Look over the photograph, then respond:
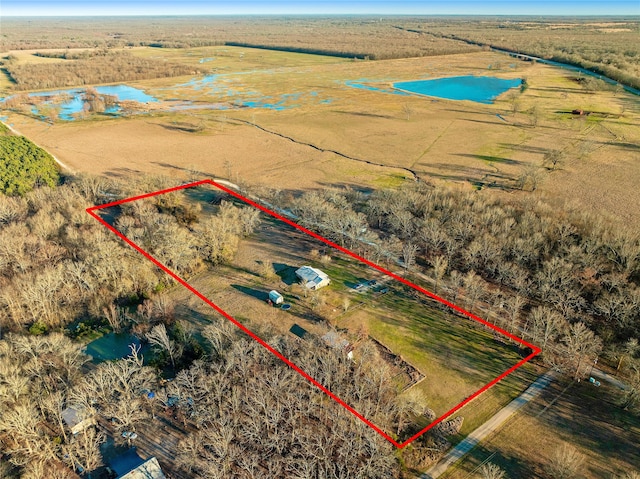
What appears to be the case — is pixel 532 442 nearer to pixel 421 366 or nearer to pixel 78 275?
pixel 421 366

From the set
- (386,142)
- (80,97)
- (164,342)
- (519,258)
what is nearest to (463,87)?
(386,142)

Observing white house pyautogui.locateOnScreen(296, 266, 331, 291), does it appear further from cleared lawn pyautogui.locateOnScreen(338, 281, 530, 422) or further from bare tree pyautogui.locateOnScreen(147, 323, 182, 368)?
bare tree pyautogui.locateOnScreen(147, 323, 182, 368)

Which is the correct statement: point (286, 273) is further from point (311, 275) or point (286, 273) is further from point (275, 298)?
point (275, 298)

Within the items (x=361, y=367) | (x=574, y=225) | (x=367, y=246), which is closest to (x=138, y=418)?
(x=361, y=367)

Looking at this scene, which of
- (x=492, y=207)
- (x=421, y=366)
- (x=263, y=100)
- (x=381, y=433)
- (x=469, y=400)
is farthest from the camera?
(x=263, y=100)

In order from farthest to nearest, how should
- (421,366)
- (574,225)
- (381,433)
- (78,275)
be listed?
(574,225)
(78,275)
(421,366)
(381,433)

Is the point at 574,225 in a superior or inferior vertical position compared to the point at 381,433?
superior
